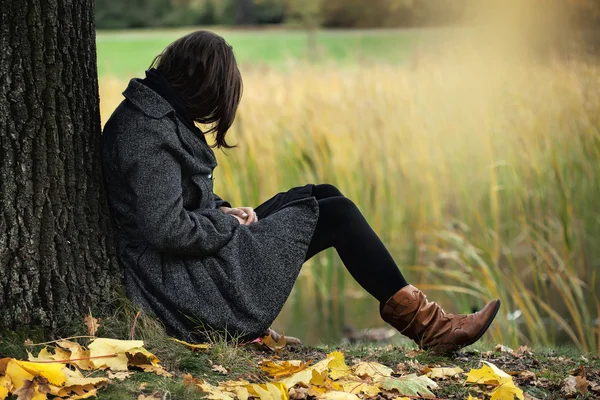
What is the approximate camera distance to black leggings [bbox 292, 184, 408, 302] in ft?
7.11

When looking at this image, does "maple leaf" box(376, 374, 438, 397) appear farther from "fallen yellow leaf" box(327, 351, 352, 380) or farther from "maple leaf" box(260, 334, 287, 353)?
"maple leaf" box(260, 334, 287, 353)

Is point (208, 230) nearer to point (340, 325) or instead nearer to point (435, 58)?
point (340, 325)

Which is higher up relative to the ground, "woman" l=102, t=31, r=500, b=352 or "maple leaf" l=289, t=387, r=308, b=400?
"woman" l=102, t=31, r=500, b=352

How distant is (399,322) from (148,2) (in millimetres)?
21322

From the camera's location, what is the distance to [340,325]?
3.90 m

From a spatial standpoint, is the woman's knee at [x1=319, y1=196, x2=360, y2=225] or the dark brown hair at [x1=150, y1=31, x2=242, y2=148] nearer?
the dark brown hair at [x1=150, y1=31, x2=242, y2=148]

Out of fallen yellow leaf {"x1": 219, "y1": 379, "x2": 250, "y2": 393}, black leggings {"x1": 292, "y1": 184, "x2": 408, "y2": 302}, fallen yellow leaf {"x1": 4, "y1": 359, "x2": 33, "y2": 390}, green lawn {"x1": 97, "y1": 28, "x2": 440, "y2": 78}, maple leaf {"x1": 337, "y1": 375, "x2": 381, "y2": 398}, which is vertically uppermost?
green lawn {"x1": 97, "y1": 28, "x2": 440, "y2": 78}

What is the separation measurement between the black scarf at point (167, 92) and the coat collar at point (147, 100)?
0.10 feet

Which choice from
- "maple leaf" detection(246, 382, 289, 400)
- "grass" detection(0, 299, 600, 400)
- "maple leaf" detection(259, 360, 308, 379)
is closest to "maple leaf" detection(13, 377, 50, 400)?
"grass" detection(0, 299, 600, 400)

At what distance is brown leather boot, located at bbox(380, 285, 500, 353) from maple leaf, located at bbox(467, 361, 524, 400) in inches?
9.2

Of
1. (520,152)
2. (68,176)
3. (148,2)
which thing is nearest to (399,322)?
(68,176)

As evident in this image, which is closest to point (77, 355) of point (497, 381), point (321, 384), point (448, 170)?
point (321, 384)

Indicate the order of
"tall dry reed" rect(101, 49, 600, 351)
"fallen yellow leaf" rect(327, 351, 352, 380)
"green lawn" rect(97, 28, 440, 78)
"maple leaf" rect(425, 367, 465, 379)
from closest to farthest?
"fallen yellow leaf" rect(327, 351, 352, 380)
"maple leaf" rect(425, 367, 465, 379)
"tall dry reed" rect(101, 49, 600, 351)
"green lawn" rect(97, 28, 440, 78)

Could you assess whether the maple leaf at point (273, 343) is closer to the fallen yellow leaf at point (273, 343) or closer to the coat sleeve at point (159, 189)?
the fallen yellow leaf at point (273, 343)
